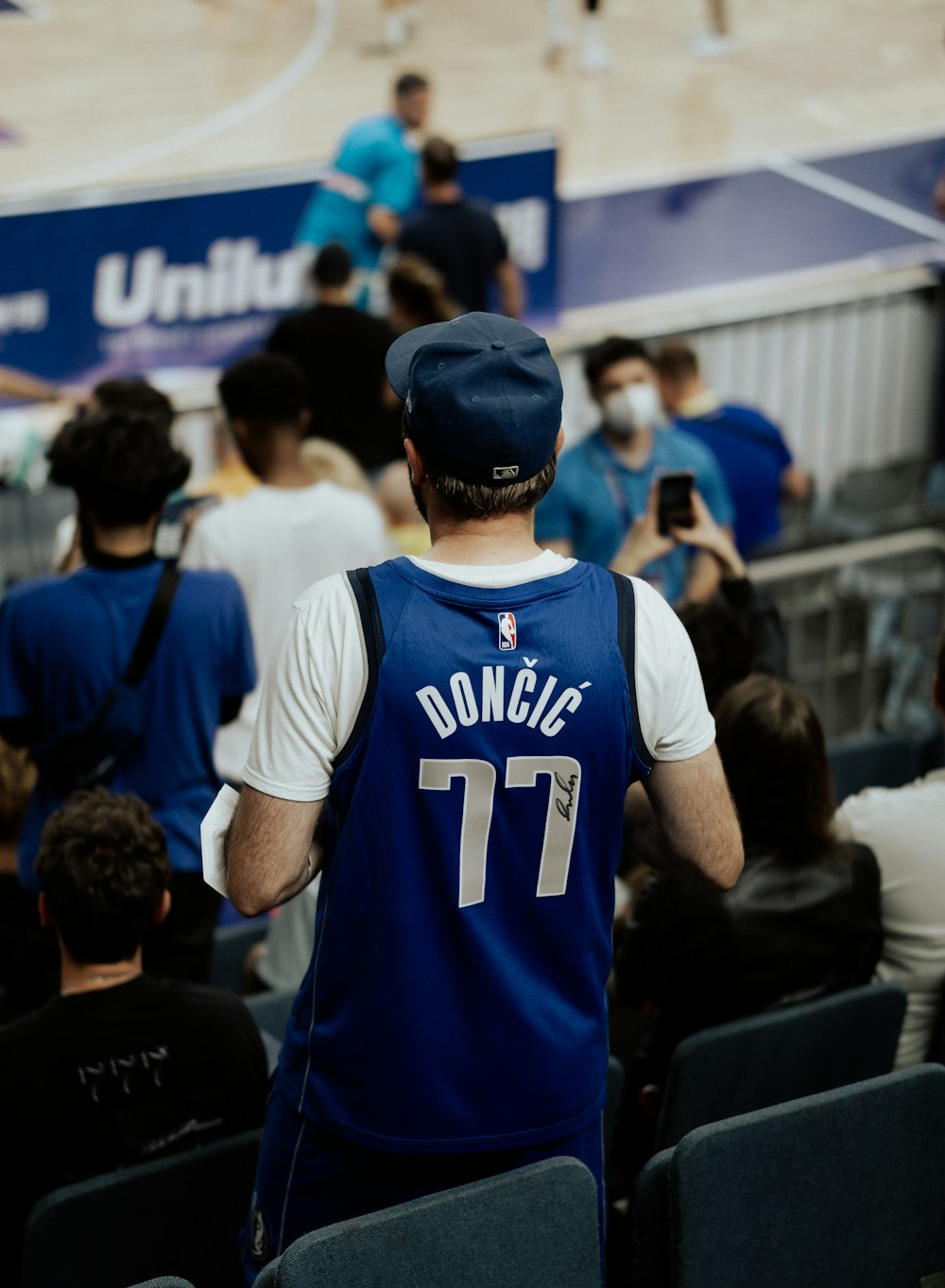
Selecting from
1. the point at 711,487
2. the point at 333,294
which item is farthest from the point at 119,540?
the point at 333,294

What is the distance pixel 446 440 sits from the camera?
1.86 m

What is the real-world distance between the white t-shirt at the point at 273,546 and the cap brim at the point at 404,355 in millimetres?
1886

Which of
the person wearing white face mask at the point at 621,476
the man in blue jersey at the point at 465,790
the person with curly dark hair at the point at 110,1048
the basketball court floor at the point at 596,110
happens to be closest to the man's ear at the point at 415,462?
the man in blue jersey at the point at 465,790

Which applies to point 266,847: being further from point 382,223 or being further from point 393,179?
point 393,179

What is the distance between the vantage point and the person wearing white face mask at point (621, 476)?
14.7 feet

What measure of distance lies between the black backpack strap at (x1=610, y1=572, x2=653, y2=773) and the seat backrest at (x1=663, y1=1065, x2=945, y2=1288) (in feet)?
2.03

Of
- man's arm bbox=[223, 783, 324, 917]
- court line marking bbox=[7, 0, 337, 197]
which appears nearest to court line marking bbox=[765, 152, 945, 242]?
court line marking bbox=[7, 0, 337, 197]

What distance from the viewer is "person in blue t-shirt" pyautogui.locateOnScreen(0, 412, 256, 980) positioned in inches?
119

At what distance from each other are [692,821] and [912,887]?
0.98m

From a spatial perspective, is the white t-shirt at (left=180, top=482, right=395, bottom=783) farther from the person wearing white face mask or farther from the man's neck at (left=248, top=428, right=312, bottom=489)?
the person wearing white face mask

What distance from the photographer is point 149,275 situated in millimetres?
8422

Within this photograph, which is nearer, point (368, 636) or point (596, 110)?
point (368, 636)

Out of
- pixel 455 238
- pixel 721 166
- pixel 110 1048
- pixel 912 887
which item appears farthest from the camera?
pixel 721 166

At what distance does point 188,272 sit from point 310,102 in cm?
592
